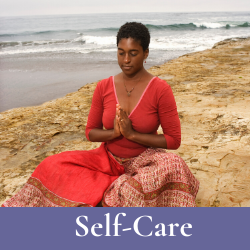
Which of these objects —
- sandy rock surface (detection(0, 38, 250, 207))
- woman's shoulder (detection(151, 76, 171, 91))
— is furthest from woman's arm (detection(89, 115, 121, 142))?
sandy rock surface (detection(0, 38, 250, 207))

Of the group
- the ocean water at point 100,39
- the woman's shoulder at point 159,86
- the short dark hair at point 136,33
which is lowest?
the woman's shoulder at point 159,86

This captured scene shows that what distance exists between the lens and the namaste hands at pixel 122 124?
170 cm

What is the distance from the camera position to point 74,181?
5.54ft

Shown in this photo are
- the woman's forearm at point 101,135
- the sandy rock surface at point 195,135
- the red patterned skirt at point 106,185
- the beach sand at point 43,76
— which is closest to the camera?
the red patterned skirt at point 106,185

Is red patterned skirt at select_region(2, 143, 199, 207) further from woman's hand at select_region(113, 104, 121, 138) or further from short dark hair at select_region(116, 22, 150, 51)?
short dark hair at select_region(116, 22, 150, 51)

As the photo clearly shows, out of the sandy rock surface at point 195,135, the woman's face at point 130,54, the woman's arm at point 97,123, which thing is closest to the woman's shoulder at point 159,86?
the woman's face at point 130,54

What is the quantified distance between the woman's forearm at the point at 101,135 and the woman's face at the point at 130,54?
1.44 feet

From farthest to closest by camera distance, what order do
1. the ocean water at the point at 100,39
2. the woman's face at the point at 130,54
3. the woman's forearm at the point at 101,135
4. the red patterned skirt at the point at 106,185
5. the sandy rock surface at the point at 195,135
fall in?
1. the ocean water at the point at 100,39
2. the sandy rock surface at the point at 195,135
3. the woman's forearm at the point at 101,135
4. the woman's face at the point at 130,54
5. the red patterned skirt at the point at 106,185

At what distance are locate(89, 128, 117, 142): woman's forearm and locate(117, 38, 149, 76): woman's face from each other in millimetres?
438

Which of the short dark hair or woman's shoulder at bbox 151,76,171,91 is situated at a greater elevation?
the short dark hair

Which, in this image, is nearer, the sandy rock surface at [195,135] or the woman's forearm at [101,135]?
the woman's forearm at [101,135]

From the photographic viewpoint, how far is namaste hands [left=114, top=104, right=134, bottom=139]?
5.57 ft

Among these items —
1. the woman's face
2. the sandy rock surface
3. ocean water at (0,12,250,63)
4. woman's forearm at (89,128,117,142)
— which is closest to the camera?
the woman's face

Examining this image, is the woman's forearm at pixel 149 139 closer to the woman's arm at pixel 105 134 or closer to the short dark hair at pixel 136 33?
the woman's arm at pixel 105 134
